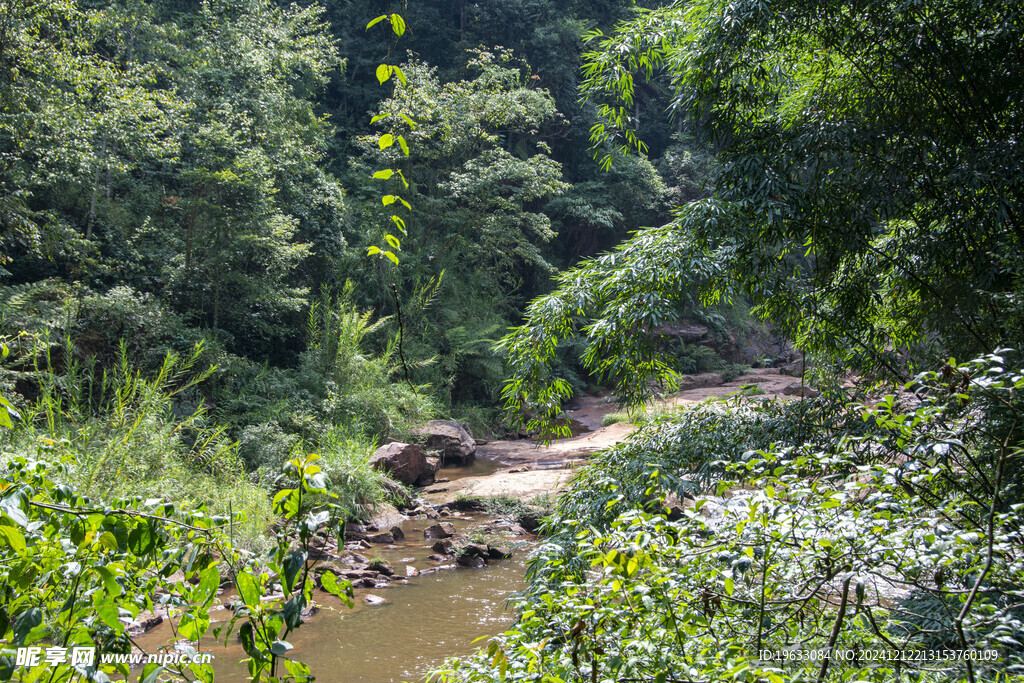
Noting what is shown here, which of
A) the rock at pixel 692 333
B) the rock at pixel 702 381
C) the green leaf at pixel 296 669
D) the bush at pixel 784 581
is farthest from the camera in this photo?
the rock at pixel 692 333

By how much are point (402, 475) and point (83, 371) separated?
178 inches

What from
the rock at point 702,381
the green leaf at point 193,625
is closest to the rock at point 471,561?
the green leaf at point 193,625

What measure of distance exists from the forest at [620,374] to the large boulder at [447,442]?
0.19 m

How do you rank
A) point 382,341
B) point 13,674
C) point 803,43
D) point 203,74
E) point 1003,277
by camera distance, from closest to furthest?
point 13,674 → point 1003,277 → point 803,43 → point 203,74 → point 382,341

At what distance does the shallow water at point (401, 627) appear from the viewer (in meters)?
4.48

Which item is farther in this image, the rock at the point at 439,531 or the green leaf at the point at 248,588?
the rock at the point at 439,531

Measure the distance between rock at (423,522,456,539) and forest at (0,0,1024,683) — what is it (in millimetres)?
606

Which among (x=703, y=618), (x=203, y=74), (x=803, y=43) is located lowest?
(x=703, y=618)

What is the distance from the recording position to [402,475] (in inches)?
380

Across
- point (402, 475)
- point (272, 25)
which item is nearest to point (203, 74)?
point (272, 25)

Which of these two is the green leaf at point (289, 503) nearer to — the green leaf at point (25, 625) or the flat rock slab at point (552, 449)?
the green leaf at point (25, 625)

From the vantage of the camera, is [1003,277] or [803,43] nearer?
[1003,277]

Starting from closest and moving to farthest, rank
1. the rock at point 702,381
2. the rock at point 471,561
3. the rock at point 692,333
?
the rock at point 471,561, the rock at point 702,381, the rock at point 692,333

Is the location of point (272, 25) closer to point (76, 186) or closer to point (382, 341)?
point (76, 186)
